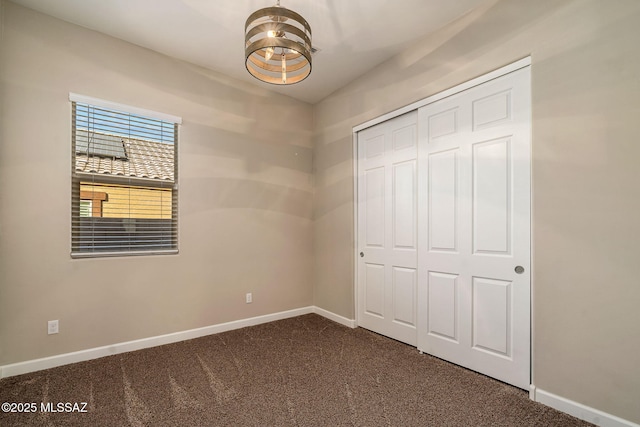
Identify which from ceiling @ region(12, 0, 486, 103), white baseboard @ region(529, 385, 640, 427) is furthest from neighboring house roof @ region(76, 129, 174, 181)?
white baseboard @ region(529, 385, 640, 427)

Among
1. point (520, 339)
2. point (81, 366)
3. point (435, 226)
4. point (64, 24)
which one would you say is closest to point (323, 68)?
point (435, 226)

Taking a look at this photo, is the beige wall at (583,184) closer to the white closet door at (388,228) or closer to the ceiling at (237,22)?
the ceiling at (237,22)

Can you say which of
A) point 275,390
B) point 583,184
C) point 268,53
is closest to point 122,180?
point 268,53

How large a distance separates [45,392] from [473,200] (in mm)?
3606

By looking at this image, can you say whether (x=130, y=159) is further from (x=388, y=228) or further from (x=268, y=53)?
(x=388, y=228)

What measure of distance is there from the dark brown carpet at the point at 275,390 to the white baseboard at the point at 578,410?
52mm

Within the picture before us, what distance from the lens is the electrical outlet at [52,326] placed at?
104 inches

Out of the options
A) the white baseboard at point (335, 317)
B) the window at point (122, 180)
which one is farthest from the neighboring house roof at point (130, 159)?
the white baseboard at point (335, 317)

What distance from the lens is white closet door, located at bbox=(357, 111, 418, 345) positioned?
3158 millimetres

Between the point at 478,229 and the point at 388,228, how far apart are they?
3.27ft

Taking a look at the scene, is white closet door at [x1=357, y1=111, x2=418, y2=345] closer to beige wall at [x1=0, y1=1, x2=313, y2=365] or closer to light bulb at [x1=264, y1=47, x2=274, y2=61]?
beige wall at [x1=0, y1=1, x2=313, y2=365]

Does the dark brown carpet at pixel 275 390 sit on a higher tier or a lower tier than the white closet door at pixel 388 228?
lower

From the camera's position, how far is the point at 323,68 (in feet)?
11.6

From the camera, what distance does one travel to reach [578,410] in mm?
1954
